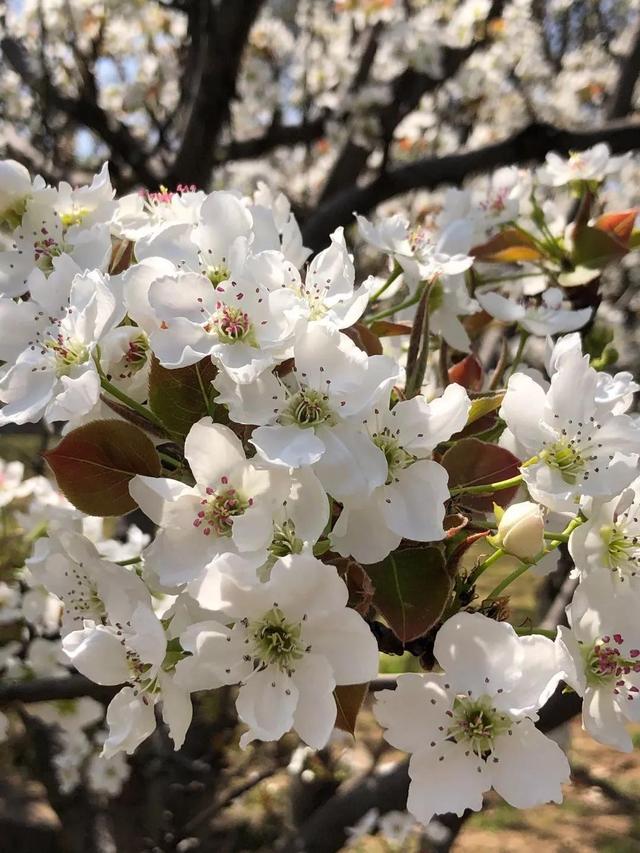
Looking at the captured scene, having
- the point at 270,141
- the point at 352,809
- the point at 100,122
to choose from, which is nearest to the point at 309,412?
the point at 352,809

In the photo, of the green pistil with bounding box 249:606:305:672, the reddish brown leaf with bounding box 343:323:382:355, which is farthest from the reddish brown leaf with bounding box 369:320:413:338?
the green pistil with bounding box 249:606:305:672

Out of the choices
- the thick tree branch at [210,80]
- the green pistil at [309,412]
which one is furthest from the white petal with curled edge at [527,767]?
the thick tree branch at [210,80]

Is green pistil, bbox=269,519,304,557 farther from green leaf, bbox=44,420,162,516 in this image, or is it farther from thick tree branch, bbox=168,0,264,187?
thick tree branch, bbox=168,0,264,187

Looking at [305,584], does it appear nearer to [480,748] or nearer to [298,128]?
[480,748]

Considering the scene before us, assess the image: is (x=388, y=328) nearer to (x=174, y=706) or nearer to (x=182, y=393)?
(x=182, y=393)

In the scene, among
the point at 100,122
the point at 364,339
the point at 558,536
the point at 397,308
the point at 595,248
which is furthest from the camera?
the point at 100,122

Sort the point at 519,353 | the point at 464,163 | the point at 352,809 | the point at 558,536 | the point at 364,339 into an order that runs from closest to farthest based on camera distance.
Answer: the point at 558,536 → the point at 364,339 → the point at 519,353 → the point at 352,809 → the point at 464,163

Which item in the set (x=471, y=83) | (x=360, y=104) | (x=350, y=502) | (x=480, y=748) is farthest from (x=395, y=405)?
(x=471, y=83)
